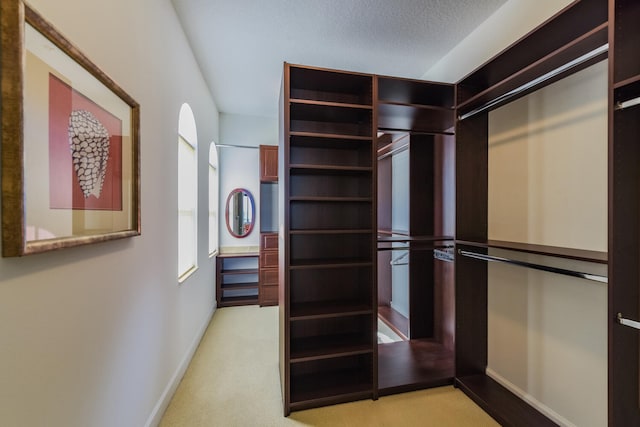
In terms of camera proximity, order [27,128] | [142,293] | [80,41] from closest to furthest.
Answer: [27,128], [80,41], [142,293]

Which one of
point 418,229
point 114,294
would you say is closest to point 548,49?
point 418,229

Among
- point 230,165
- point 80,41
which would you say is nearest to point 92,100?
point 80,41

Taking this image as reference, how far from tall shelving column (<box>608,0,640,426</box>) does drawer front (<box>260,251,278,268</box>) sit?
3.65 meters

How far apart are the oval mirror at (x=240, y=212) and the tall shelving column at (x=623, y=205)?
14.1ft

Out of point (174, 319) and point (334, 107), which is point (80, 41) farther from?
point (174, 319)

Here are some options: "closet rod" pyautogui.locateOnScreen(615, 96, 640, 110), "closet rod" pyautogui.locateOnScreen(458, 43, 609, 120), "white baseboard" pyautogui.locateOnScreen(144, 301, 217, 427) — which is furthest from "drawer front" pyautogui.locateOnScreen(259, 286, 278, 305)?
"closet rod" pyautogui.locateOnScreen(615, 96, 640, 110)

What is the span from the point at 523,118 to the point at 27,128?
2.69 meters

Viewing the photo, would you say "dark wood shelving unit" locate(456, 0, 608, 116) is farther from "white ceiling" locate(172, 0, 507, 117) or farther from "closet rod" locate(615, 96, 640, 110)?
"white ceiling" locate(172, 0, 507, 117)

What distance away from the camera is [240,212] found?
4691 millimetres

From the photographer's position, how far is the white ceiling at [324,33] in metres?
2.12

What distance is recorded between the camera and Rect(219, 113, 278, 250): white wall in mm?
4617

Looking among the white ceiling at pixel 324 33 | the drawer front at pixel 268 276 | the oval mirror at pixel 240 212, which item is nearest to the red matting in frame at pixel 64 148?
the white ceiling at pixel 324 33

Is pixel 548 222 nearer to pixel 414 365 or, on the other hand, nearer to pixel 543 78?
pixel 543 78

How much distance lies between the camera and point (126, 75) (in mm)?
1465
